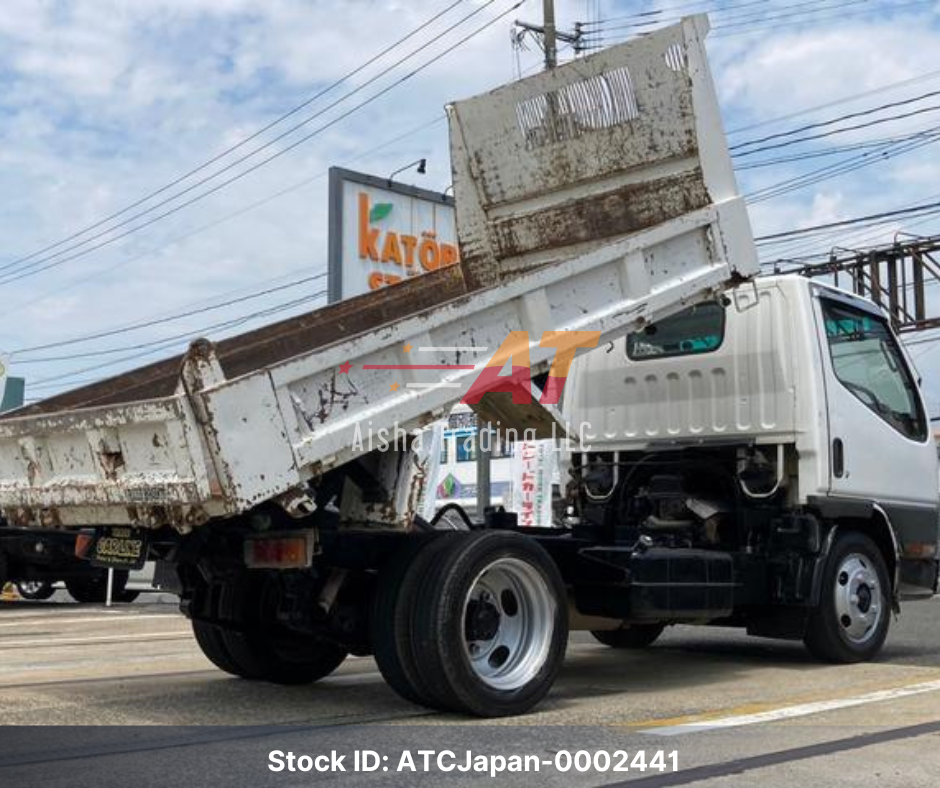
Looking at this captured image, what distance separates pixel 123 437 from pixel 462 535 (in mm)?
1721

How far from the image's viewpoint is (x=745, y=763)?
5301mm

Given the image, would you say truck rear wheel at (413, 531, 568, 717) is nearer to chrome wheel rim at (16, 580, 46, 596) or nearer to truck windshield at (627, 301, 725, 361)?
truck windshield at (627, 301, 725, 361)

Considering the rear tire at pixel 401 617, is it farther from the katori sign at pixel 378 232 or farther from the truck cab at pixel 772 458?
the katori sign at pixel 378 232

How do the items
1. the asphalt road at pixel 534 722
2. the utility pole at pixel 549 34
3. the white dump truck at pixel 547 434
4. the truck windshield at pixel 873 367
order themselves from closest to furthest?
the asphalt road at pixel 534 722 → the white dump truck at pixel 547 434 → the truck windshield at pixel 873 367 → the utility pole at pixel 549 34

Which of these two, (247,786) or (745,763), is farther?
(745,763)

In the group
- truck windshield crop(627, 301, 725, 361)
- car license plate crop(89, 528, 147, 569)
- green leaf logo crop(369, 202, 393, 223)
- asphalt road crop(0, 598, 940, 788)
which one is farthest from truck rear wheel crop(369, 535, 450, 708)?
green leaf logo crop(369, 202, 393, 223)

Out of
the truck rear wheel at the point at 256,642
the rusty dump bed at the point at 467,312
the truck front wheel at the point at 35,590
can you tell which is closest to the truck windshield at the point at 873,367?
the rusty dump bed at the point at 467,312

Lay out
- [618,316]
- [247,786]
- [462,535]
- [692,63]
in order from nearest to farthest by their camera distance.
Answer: [247,786], [462,535], [618,316], [692,63]

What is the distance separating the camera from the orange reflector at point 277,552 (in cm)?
613

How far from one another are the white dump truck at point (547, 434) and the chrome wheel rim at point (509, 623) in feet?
0.05

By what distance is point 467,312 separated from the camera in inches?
255

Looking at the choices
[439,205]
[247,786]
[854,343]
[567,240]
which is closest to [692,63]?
[567,240]

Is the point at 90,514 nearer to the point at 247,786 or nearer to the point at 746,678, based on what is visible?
the point at 247,786

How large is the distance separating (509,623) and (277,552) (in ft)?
4.16
